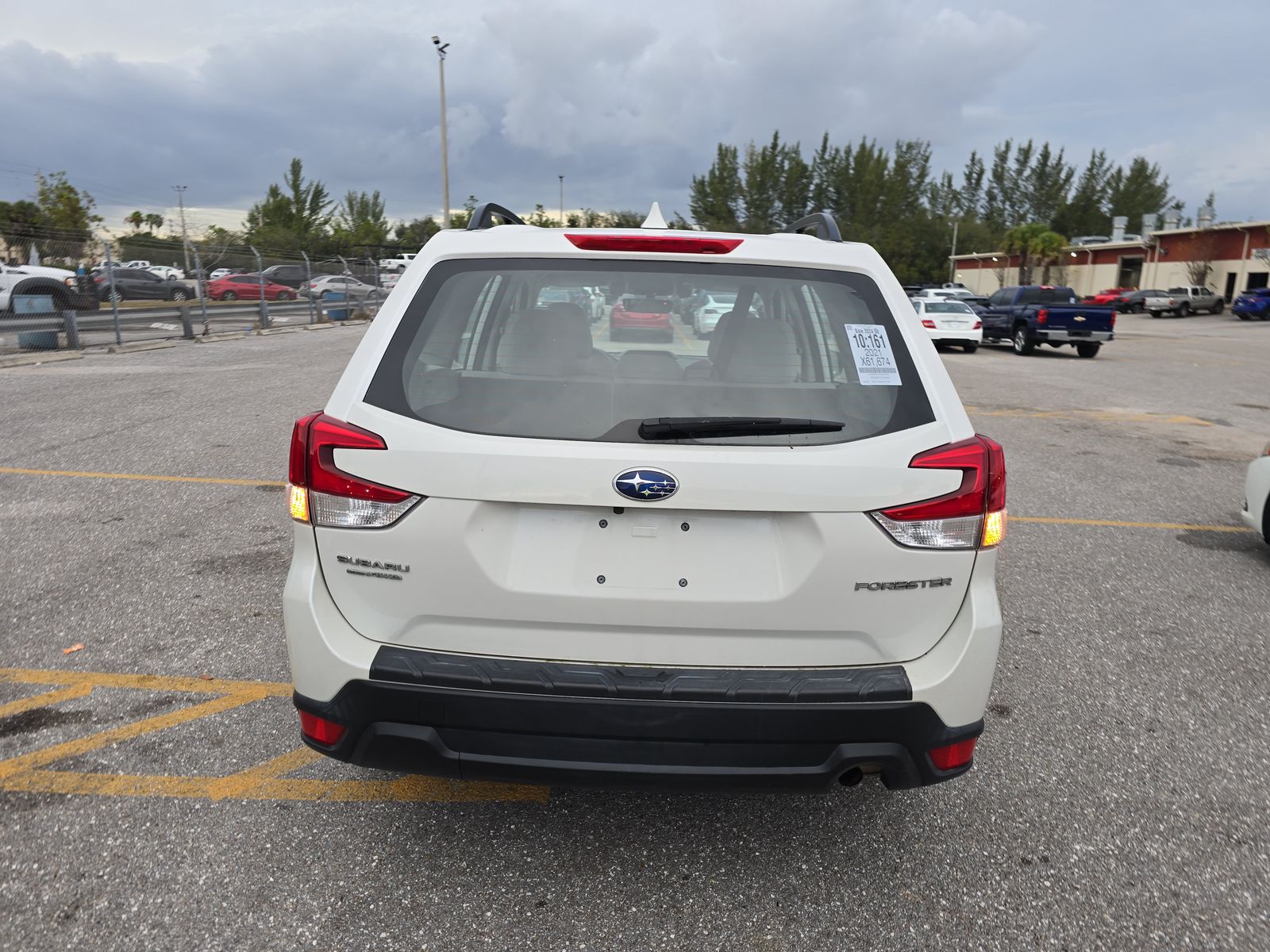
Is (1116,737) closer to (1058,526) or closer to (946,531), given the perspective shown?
(946,531)

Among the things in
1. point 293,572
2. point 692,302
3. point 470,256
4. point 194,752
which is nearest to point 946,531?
point 692,302

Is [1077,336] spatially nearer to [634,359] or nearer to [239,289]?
[634,359]

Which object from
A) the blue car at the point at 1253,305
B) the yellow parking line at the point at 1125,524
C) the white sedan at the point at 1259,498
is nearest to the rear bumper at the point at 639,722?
the white sedan at the point at 1259,498

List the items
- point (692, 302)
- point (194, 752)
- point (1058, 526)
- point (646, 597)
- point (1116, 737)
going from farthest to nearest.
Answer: point (1058, 526)
point (1116, 737)
point (194, 752)
point (692, 302)
point (646, 597)

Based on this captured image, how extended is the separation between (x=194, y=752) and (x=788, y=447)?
94.5 inches

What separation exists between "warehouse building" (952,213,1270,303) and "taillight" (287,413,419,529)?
57.9 m

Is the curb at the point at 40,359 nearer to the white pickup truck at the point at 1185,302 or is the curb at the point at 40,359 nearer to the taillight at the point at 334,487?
the taillight at the point at 334,487

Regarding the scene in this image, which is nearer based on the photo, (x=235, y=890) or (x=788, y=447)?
(x=788, y=447)

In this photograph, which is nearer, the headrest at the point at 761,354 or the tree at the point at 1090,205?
the headrest at the point at 761,354

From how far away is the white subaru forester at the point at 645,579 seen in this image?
2283 millimetres

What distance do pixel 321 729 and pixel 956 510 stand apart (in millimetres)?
1707

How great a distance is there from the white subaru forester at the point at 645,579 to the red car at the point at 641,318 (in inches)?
13.8

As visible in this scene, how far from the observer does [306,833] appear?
112 inches

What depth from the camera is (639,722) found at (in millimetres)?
2285
